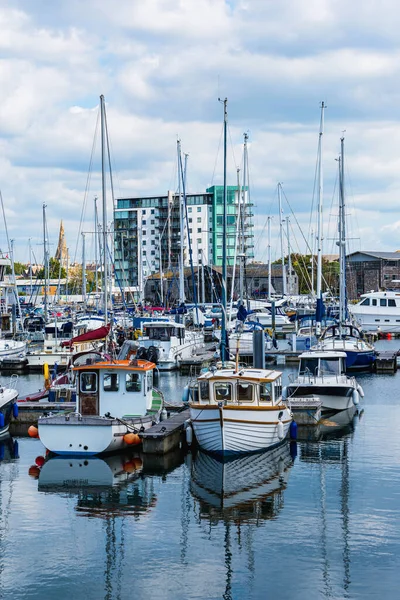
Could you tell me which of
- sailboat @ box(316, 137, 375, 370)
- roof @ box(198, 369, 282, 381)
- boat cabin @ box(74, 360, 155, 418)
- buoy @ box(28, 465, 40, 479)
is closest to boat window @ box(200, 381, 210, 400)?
roof @ box(198, 369, 282, 381)

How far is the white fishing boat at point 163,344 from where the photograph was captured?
59.5 meters

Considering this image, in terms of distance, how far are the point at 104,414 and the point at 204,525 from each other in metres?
9.75

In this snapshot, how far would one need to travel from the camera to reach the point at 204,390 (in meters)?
32.2

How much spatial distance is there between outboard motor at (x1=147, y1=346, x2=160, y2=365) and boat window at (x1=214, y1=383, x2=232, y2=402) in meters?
27.1

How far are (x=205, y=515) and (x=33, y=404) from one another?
15.5 metres

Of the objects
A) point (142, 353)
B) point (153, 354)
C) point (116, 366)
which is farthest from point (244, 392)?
point (153, 354)

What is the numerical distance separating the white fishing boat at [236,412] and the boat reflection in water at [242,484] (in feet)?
1.74

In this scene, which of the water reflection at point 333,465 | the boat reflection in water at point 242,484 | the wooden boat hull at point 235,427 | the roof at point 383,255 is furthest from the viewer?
the roof at point 383,255

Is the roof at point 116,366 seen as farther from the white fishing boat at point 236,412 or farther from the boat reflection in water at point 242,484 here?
the boat reflection in water at point 242,484

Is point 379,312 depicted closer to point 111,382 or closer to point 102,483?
point 111,382

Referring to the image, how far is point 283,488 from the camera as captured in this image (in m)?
28.4

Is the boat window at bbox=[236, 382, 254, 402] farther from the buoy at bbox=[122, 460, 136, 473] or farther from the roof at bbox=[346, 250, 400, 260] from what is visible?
the roof at bbox=[346, 250, 400, 260]

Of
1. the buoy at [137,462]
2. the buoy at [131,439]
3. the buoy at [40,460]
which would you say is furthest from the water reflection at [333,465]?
the buoy at [40,460]

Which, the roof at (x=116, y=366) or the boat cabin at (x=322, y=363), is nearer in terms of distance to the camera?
the roof at (x=116, y=366)
